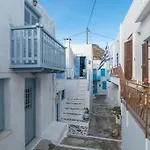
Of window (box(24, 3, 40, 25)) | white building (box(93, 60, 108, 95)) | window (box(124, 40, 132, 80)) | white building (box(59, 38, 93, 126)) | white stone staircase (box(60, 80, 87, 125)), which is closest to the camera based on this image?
window (box(24, 3, 40, 25))

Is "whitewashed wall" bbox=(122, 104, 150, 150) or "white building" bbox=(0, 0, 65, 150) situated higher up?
"white building" bbox=(0, 0, 65, 150)

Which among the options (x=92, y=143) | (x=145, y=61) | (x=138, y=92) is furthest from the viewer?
(x=92, y=143)

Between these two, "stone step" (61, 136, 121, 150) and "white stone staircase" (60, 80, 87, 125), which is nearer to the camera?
"stone step" (61, 136, 121, 150)

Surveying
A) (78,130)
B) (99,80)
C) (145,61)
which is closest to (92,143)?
(78,130)

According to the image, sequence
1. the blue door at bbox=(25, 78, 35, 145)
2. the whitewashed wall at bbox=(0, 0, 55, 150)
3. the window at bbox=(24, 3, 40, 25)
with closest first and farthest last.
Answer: the whitewashed wall at bbox=(0, 0, 55, 150) < the window at bbox=(24, 3, 40, 25) < the blue door at bbox=(25, 78, 35, 145)

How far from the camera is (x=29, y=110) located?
7074 mm

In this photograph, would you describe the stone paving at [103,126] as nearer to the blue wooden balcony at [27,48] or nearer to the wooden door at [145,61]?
the wooden door at [145,61]

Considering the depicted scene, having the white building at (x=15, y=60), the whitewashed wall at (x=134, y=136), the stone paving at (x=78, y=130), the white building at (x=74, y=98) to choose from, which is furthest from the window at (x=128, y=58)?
the white building at (x=15, y=60)

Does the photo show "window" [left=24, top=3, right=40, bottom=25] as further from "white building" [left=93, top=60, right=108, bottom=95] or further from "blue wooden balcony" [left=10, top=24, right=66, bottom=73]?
"white building" [left=93, top=60, right=108, bottom=95]

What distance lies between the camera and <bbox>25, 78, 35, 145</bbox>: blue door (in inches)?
269

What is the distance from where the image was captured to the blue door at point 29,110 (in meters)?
6.83

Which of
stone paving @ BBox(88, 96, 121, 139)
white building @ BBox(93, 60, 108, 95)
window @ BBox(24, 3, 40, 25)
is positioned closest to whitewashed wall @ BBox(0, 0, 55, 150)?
window @ BBox(24, 3, 40, 25)

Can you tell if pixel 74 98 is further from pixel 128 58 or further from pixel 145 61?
pixel 145 61

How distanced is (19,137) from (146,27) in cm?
584
